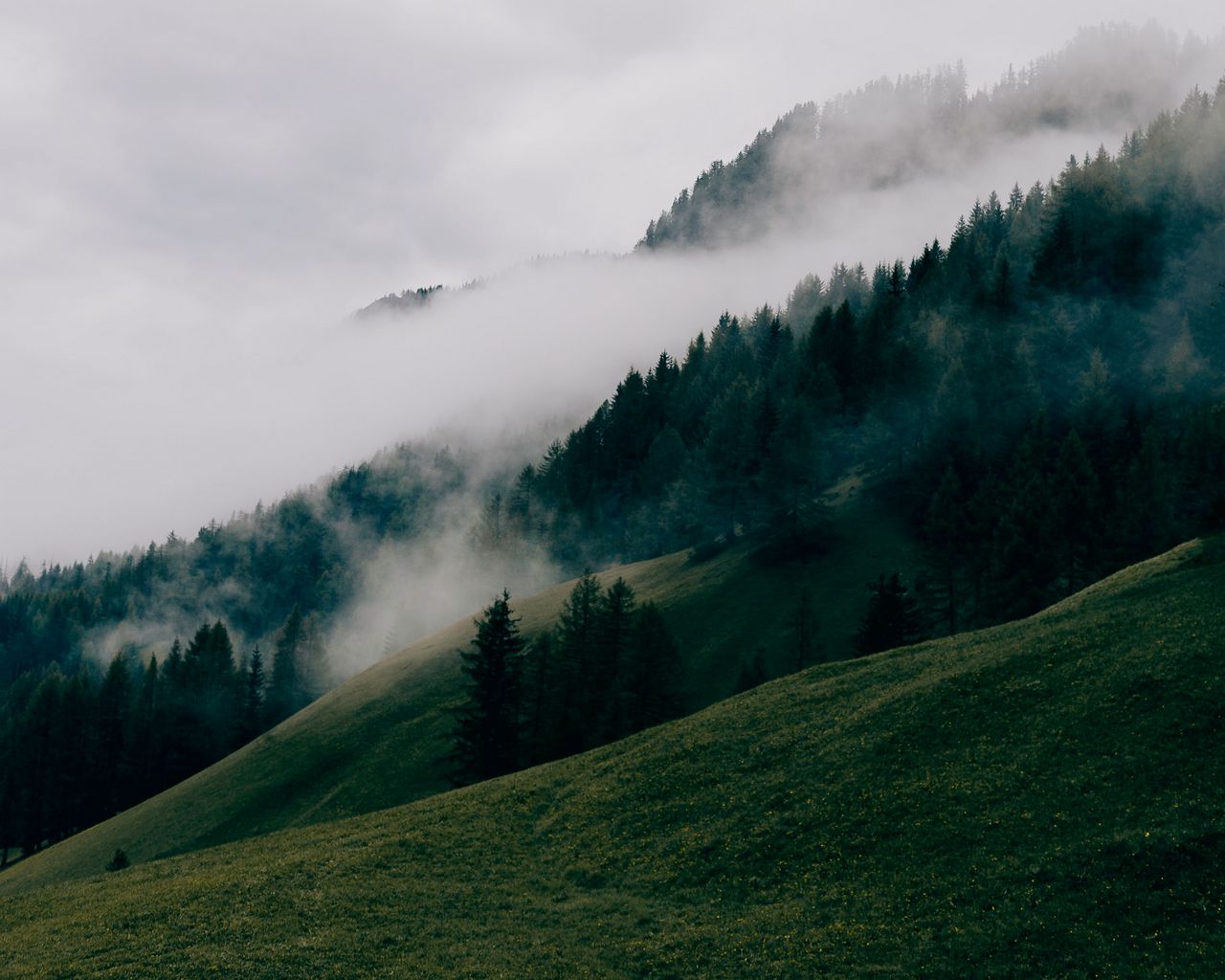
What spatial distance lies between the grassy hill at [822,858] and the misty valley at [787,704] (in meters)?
0.17

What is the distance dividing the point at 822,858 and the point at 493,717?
34.8m

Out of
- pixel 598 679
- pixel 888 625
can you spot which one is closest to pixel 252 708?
pixel 598 679

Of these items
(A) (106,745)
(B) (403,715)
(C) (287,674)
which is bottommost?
(B) (403,715)

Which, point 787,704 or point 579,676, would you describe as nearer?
point 787,704

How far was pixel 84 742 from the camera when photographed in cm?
10844

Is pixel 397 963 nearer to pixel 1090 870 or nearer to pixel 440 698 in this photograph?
pixel 1090 870

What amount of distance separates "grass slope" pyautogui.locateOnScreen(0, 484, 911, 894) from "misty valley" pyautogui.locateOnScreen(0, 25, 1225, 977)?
46 cm

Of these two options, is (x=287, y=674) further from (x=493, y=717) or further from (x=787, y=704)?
(x=787, y=704)

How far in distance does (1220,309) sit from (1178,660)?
112 meters

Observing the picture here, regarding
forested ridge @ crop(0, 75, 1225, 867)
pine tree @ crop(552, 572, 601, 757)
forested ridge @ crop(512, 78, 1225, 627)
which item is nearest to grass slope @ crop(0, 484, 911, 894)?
forested ridge @ crop(0, 75, 1225, 867)

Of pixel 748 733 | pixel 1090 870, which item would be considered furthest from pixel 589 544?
pixel 1090 870

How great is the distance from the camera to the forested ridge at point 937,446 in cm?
6744

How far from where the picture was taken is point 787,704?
152ft

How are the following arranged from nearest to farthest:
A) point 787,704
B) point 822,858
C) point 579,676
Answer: point 822,858, point 787,704, point 579,676
